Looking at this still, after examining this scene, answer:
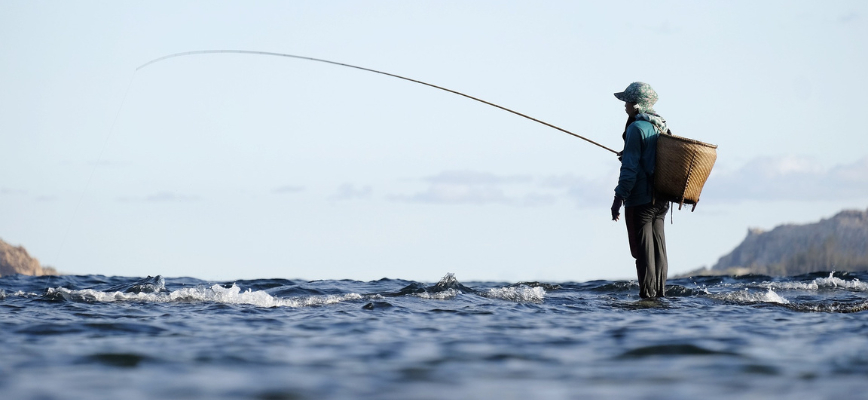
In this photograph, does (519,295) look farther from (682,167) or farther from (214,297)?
(214,297)

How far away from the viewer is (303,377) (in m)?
4.60

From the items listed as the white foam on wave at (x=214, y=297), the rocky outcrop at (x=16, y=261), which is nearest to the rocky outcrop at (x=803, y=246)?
the rocky outcrop at (x=16, y=261)

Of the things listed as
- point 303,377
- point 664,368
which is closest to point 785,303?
point 664,368

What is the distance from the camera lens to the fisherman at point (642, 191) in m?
9.55

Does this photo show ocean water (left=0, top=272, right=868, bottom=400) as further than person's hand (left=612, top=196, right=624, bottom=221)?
No

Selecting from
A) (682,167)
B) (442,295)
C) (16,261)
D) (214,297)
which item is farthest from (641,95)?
(16,261)

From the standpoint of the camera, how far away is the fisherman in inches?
376

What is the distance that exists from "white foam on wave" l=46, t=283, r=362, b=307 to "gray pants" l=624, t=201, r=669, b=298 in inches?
133

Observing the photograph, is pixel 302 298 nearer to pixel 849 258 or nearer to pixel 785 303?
pixel 785 303

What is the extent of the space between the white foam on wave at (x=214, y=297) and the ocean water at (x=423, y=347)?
0.03 metres

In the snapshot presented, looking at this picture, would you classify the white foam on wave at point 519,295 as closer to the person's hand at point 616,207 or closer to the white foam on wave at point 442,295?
the white foam on wave at point 442,295

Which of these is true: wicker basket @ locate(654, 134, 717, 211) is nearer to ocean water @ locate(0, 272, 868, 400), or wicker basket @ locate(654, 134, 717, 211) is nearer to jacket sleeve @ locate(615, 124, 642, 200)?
jacket sleeve @ locate(615, 124, 642, 200)

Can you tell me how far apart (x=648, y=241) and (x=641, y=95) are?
1714mm

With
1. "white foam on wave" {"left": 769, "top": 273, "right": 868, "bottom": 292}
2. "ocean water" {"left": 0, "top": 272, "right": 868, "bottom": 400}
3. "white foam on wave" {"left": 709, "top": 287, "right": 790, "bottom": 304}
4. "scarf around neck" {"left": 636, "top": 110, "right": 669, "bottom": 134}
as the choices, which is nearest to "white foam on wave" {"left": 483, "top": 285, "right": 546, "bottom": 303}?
"ocean water" {"left": 0, "top": 272, "right": 868, "bottom": 400}
